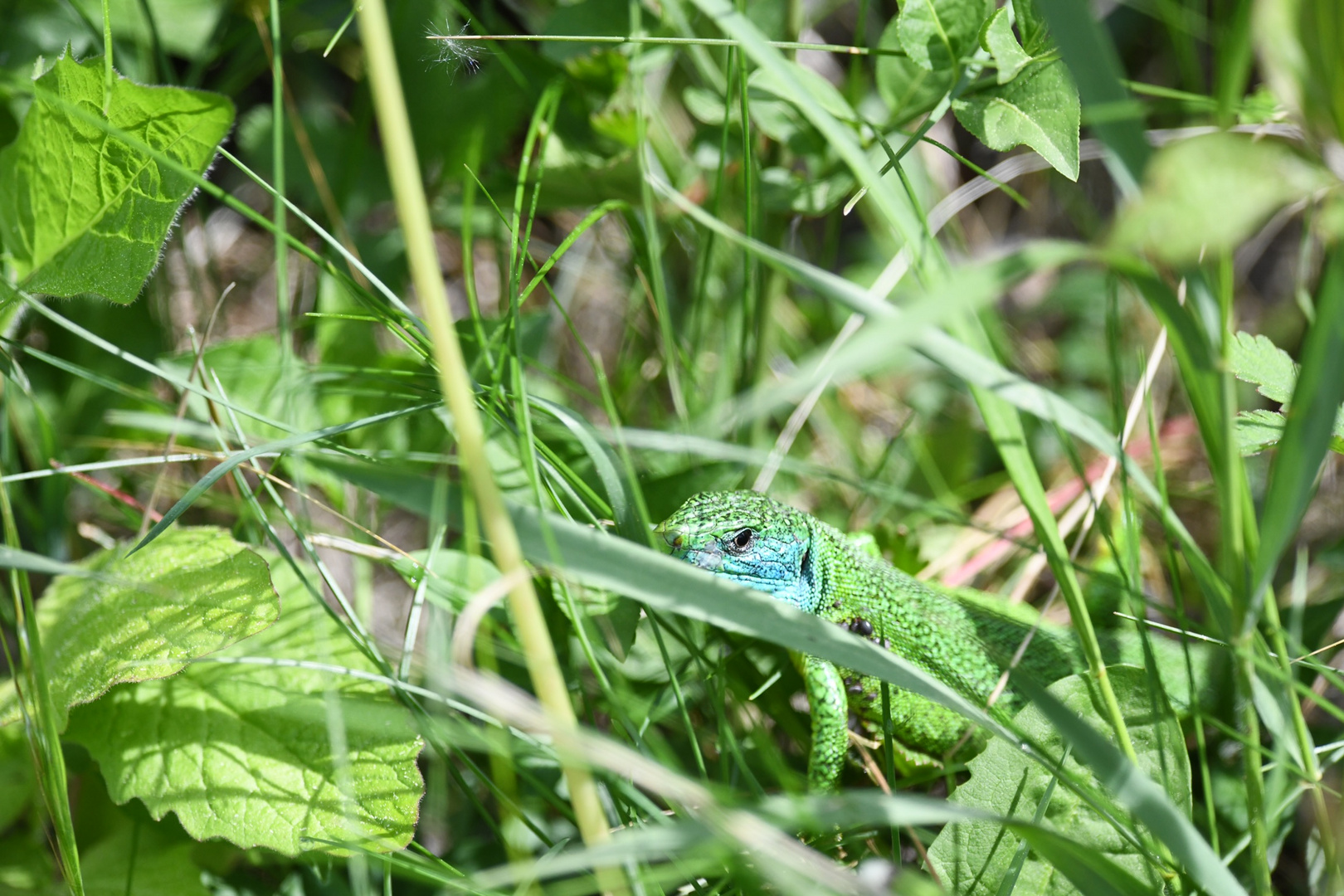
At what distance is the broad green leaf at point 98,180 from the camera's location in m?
2.16

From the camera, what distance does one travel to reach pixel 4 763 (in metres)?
2.43

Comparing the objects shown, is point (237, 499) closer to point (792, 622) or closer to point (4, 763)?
point (4, 763)

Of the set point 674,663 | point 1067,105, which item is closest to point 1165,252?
point 1067,105

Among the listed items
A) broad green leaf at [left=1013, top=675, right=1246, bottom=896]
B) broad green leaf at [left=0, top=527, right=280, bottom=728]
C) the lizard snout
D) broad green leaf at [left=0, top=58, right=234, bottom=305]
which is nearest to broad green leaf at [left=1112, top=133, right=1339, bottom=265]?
broad green leaf at [left=1013, top=675, right=1246, bottom=896]

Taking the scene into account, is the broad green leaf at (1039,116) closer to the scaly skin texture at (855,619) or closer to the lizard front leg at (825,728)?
the scaly skin texture at (855,619)

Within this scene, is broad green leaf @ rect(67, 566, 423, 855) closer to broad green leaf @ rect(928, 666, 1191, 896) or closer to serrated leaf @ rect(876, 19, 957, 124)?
broad green leaf @ rect(928, 666, 1191, 896)

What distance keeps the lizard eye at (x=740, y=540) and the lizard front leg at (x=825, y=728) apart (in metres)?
0.35

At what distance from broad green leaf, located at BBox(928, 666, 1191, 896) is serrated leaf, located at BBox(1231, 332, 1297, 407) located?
0.74 meters

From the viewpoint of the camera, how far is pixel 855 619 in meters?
2.63

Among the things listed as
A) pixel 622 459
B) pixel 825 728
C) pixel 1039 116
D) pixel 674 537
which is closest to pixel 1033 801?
pixel 825 728

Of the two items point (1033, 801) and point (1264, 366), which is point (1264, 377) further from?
point (1033, 801)

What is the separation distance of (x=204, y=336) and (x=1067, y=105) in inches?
86.4

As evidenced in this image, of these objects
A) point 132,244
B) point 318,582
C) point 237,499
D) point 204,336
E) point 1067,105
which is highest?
point 1067,105

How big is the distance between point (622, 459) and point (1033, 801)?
123 cm
